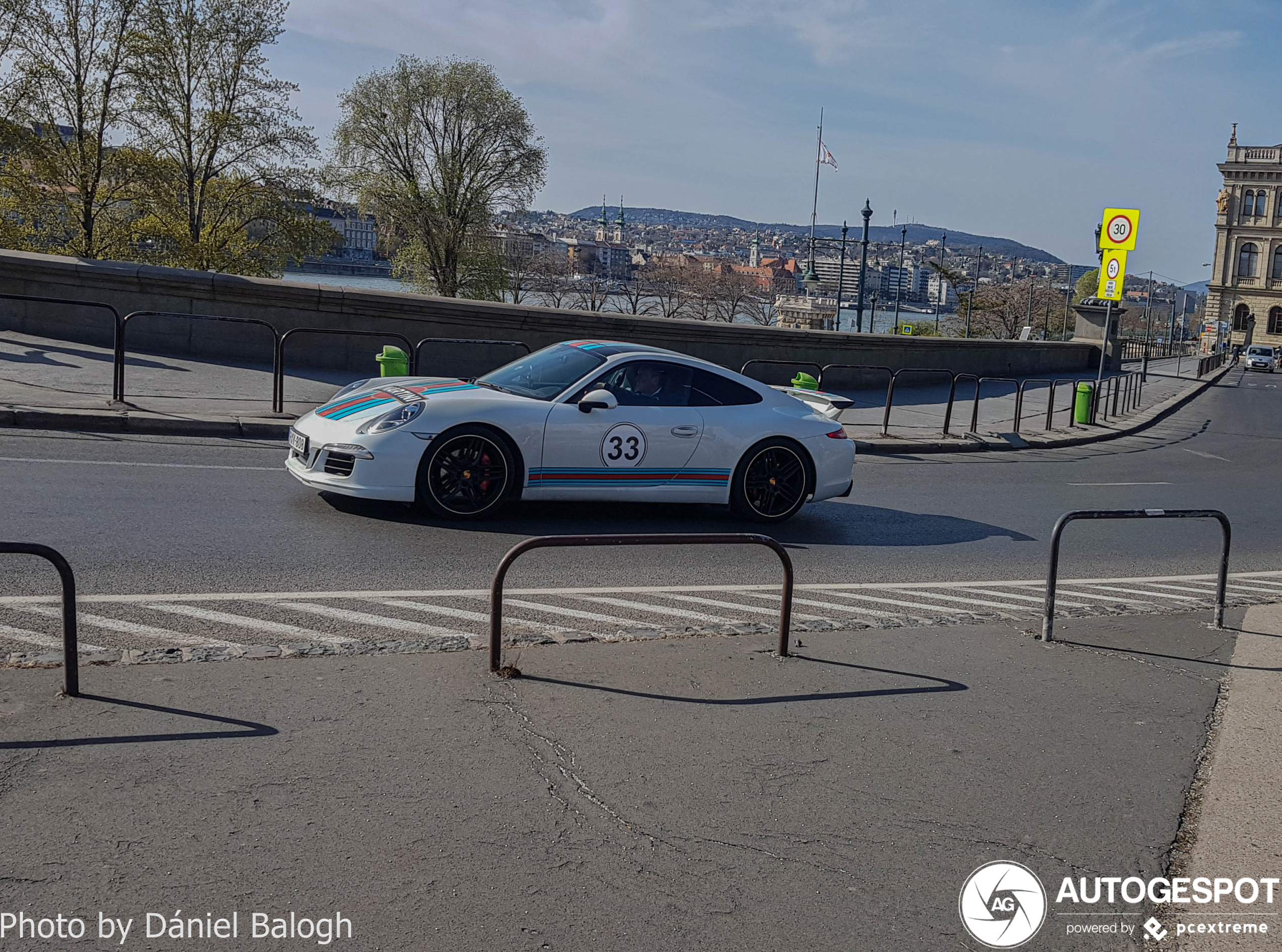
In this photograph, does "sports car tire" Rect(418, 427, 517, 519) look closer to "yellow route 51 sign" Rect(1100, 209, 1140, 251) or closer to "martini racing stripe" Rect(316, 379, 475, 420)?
"martini racing stripe" Rect(316, 379, 475, 420)

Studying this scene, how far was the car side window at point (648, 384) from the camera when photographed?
9.79 m

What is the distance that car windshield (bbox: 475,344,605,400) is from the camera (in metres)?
9.73

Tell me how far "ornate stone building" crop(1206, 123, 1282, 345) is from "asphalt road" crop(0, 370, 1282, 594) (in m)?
114

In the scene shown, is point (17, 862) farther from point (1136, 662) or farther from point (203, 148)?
point (203, 148)

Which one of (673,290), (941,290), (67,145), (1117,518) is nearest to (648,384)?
(1117,518)

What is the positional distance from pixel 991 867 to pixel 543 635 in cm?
308

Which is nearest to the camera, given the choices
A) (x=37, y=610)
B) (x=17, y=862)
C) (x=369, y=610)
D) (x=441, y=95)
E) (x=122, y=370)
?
(x=17, y=862)

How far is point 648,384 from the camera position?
994 centimetres

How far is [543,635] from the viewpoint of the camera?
653cm

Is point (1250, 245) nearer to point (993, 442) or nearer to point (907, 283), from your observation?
point (907, 283)

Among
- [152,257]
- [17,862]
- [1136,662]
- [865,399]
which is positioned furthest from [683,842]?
[152,257]

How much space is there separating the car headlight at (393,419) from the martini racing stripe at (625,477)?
41.8 inches

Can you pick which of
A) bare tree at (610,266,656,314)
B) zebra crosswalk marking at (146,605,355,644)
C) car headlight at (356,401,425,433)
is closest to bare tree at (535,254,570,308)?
bare tree at (610,266,656,314)

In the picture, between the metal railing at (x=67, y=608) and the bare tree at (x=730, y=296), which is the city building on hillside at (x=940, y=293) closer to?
the bare tree at (x=730, y=296)
